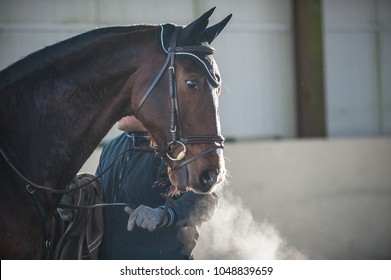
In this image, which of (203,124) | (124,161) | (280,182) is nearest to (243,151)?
(280,182)

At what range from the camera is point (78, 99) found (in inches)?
102

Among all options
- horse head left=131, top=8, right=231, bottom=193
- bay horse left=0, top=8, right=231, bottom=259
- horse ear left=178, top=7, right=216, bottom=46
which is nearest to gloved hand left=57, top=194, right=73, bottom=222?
bay horse left=0, top=8, right=231, bottom=259

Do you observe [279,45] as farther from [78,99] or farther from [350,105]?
[78,99]

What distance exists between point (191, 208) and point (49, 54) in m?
0.99

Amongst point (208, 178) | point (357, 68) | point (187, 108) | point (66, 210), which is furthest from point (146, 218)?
point (357, 68)

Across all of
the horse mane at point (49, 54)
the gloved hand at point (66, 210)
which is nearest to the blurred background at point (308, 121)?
the gloved hand at point (66, 210)

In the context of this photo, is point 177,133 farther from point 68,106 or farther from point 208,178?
point 68,106

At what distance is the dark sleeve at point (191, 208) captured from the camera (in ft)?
9.98

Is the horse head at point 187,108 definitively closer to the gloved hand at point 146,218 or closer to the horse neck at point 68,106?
the horse neck at point 68,106

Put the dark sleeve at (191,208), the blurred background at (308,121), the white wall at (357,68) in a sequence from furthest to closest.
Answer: the white wall at (357,68), the blurred background at (308,121), the dark sleeve at (191,208)

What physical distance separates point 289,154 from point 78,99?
268 centimetres

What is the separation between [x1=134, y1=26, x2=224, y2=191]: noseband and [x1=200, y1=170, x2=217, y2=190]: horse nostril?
7 centimetres

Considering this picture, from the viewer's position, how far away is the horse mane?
8.22 feet

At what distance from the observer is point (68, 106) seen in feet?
8.43
